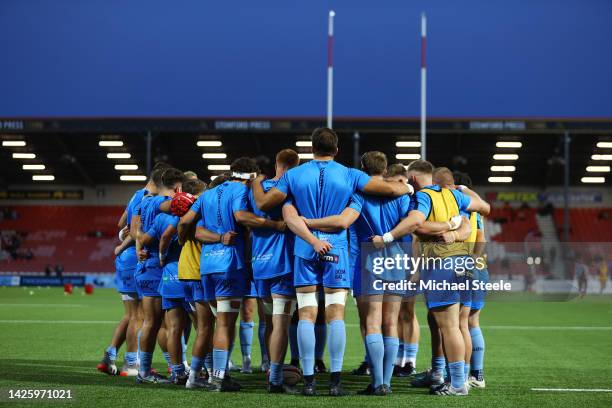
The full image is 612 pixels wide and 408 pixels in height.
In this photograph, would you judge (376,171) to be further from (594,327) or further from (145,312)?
(594,327)

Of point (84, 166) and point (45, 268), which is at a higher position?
point (84, 166)

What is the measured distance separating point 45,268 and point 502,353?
3568 centimetres

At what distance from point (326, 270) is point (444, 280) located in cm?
109

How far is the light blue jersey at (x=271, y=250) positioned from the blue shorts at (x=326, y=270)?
0.21 m

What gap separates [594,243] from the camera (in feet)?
135

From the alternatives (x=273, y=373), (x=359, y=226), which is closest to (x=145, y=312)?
(x=273, y=373)

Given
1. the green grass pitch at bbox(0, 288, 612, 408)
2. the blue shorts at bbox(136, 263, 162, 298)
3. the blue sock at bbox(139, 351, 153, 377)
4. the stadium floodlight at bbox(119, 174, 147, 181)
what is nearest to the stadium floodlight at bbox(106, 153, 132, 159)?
the stadium floodlight at bbox(119, 174, 147, 181)

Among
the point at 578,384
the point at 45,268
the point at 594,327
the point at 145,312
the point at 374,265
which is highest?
the point at 374,265

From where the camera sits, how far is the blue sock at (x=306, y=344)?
6.98 m

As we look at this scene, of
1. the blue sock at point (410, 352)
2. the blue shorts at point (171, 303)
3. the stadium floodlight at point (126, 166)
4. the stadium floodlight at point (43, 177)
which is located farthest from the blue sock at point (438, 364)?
the stadium floodlight at point (43, 177)

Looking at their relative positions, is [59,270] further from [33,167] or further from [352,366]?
[352,366]

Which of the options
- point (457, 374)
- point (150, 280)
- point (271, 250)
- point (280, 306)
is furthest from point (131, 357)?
point (457, 374)

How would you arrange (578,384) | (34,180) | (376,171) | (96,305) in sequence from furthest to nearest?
1. (34,180)
2. (96,305)
3. (578,384)
4. (376,171)

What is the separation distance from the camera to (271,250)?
7.31 meters
